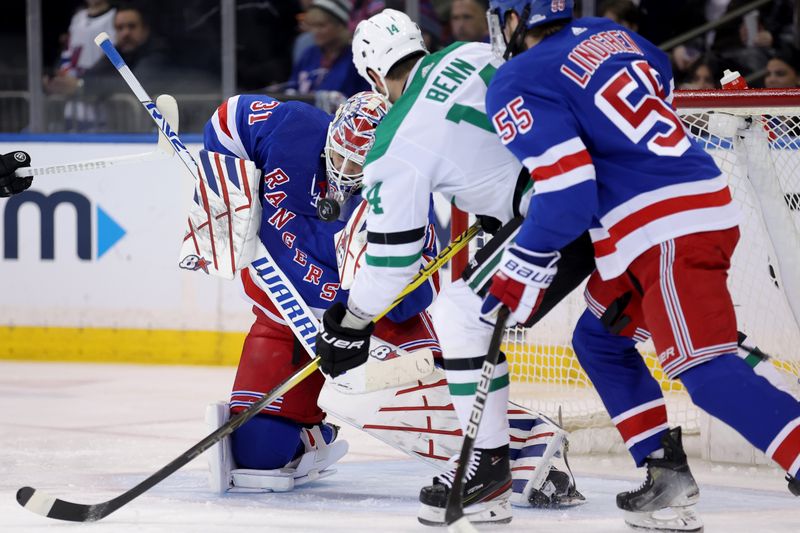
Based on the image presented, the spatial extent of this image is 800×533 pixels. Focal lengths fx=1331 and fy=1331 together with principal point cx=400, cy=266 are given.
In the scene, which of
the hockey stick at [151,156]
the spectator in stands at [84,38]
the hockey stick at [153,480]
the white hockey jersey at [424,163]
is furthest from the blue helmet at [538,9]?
the spectator in stands at [84,38]

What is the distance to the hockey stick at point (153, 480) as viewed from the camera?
2.50m

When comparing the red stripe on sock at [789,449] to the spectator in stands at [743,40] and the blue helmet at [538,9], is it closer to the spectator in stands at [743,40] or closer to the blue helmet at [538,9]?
the blue helmet at [538,9]

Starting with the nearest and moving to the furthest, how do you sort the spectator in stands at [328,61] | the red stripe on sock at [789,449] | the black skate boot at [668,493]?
the red stripe on sock at [789,449] < the black skate boot at [668,493] < the spectator in stands at [328,61]

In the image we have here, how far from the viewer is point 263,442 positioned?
2.86 metres

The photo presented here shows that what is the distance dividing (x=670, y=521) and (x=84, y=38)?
13.4 feet

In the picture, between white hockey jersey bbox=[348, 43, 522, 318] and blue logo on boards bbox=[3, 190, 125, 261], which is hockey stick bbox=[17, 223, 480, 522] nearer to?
white hockey jersey bbox=[348, 43, 522, 318]

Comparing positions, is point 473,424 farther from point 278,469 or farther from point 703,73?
point 703,73

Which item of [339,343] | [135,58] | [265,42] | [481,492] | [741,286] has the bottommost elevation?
[481,492]

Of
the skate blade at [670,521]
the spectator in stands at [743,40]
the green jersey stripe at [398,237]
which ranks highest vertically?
the spectator in stands at [743,40]

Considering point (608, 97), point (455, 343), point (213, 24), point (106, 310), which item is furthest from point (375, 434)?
point (213, 24)

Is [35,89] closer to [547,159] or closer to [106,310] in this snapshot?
[106,310]

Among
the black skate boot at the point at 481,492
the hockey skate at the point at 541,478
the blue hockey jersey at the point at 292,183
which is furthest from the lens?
the blue hockey jersey at the point at 292,183

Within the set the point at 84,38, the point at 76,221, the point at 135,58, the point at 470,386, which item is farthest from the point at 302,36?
the point at 470,386

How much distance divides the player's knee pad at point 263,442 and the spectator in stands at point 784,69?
2.71m
